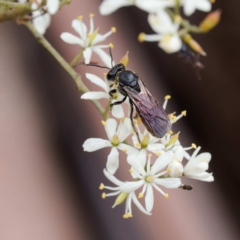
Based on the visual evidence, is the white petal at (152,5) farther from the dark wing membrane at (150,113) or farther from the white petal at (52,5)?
the dark wing membrane at (150,113)

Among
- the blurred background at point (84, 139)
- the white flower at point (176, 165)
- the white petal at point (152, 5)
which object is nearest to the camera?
the white petal at point (152, 5)

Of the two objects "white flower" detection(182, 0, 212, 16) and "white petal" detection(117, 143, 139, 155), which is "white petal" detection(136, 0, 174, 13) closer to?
"white flower" detection(182, 0, 212, 16)

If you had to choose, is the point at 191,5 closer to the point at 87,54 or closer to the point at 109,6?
the point at 109,6

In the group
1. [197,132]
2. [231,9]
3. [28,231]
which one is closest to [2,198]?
[28,231]

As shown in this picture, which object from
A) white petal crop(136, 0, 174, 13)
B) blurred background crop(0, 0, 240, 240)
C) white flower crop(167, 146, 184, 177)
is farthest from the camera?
blurred background crop(0, 0, 240, 240)

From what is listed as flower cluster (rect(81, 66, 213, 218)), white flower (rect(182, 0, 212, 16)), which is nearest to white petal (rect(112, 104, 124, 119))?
flower cluster (rect(81, 66, 213, 218))

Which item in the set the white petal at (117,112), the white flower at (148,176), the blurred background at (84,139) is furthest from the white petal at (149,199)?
the blurred background at (84,139)
